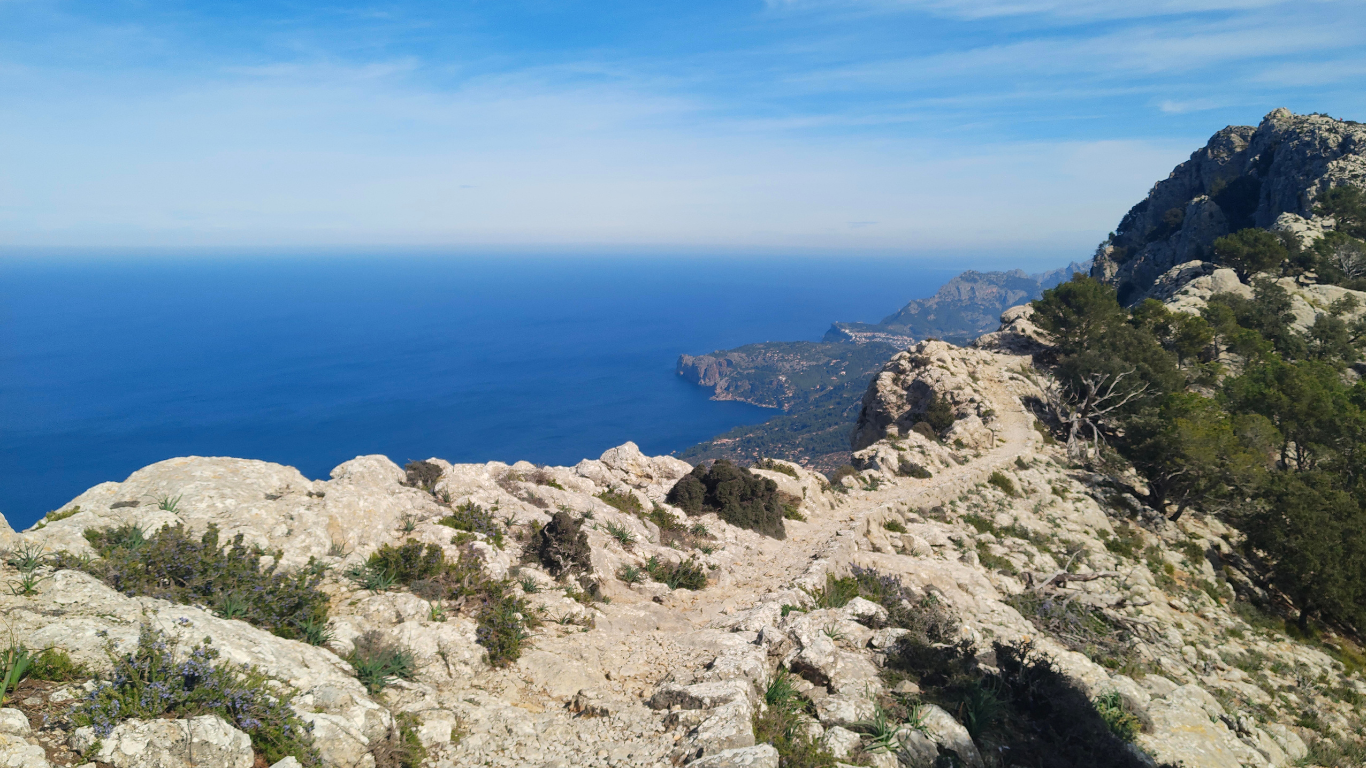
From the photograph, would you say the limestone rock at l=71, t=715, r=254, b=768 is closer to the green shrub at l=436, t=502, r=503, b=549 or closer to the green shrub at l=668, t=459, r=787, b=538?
the green shrub at l=436, t=502, r=503, b=549

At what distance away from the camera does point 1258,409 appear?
31609mm

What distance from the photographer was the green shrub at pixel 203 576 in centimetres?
754

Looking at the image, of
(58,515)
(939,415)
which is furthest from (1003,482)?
(58,515)

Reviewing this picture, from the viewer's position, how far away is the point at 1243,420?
29.2 m

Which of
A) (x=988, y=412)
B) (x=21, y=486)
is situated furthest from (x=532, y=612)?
(x=21, y=486)

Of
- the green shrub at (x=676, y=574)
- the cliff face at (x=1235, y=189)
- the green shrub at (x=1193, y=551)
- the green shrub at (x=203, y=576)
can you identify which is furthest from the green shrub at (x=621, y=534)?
the cliff face at (x=1235, y=189)

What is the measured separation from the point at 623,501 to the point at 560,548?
556 cm

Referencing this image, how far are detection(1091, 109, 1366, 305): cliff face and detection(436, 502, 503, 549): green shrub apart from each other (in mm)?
88886

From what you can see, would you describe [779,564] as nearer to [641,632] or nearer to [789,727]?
[641,632]

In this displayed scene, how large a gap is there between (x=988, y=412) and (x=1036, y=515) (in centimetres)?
1119

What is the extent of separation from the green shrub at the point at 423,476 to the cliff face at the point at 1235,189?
8901 cm

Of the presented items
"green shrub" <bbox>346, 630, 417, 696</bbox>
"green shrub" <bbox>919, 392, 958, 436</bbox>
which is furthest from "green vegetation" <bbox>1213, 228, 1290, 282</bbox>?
"green shrub" <bbox>346, 630, 417, 696</bbox>

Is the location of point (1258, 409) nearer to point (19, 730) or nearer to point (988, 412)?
point (988, 412)

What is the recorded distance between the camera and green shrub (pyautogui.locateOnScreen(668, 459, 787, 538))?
63.3ft
